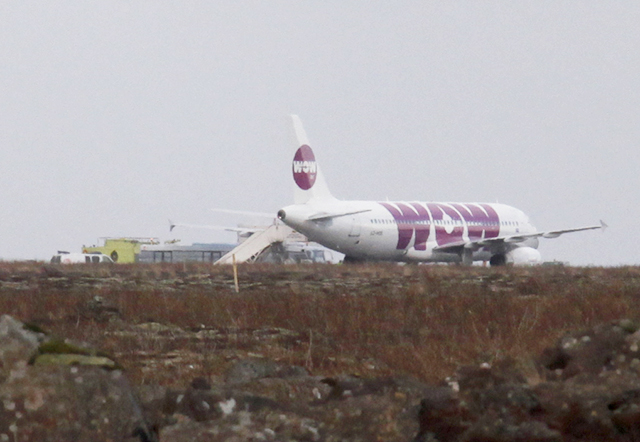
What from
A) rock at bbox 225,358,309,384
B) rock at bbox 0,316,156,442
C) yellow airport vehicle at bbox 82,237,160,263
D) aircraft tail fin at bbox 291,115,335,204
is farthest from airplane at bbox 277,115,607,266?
rock at bbox 0,316,156,442

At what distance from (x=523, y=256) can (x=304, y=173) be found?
34.9ft

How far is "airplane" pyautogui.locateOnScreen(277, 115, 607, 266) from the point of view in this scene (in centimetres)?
4744

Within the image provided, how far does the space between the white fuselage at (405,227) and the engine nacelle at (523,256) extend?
0.77 m

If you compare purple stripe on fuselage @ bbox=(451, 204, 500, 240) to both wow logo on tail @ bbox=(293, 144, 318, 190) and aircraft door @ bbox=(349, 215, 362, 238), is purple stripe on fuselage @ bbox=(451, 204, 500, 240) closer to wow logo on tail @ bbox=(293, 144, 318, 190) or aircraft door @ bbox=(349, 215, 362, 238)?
aircraft door @ bbox=(349, 215, 362, 238)

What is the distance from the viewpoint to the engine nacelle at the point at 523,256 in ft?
165

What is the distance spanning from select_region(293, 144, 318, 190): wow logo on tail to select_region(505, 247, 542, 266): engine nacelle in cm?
990

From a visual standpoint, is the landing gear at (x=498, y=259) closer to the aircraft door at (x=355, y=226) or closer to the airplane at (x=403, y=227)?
the airplane at (x=403, y=227)

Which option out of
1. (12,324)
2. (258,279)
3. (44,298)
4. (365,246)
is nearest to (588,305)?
(44,298)

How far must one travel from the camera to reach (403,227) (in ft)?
161

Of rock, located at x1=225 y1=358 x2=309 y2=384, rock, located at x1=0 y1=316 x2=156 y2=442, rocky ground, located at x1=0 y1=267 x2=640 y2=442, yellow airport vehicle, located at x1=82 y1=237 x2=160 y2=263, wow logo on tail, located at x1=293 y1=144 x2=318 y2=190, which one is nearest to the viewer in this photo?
rock, located at x1=0 y1=316 x2=156 y2=442

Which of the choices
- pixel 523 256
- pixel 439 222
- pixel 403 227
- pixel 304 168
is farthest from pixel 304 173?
pixel 523 256

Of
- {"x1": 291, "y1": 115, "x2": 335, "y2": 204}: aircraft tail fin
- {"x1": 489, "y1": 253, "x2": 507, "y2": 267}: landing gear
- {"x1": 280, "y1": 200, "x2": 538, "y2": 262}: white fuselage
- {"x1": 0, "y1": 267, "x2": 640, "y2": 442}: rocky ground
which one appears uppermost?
{"x1": 291, "y1": 115, "x2": 335, "y2": 204}: aircraft tail fin

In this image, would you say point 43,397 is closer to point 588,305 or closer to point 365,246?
point 588,305

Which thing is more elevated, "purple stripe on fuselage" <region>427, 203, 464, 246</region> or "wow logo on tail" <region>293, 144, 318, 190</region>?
"wow logo on tail" <region>293, 144, 318, 190</region>
